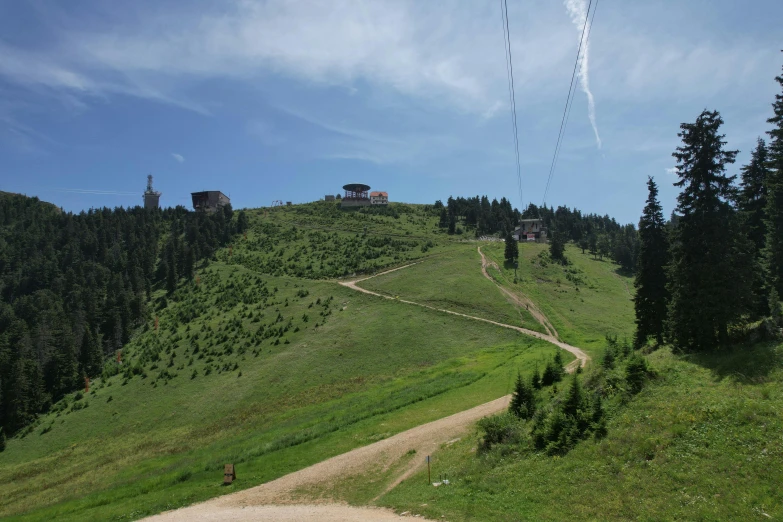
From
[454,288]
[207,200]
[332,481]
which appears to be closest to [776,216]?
[332,481]

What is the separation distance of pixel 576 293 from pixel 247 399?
182ft

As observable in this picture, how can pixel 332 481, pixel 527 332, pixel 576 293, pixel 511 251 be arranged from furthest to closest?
pixel 511 251
pixel 576 293
pixel 527 332
pixel 332 481

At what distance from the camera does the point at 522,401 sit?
73.4ft

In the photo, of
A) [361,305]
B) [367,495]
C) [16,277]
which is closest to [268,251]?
[361,305]

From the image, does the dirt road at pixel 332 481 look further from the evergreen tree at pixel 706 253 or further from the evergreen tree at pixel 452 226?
the evergreen tree at pixel 452 226

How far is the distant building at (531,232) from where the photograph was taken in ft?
400

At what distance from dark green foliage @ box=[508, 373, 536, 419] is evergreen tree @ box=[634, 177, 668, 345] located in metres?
18.8

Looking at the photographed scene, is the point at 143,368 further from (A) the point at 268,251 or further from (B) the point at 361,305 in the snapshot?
(A) the point at 268,251

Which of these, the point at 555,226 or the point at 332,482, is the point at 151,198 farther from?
the point at 332,482

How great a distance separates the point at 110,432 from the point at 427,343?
33409 millimetres

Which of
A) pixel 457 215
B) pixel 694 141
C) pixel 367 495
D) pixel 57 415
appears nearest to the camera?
pixel 367 495

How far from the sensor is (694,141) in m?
25.4

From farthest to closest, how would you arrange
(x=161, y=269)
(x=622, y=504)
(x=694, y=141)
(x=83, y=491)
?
(x=161, y=269)
(x=83, y=491)
(x=694, y=141)
(x=622, y=504)

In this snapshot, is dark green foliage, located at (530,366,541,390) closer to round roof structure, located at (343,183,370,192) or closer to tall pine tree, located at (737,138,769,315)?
tall pine tree, located at (737,138,769,315)
